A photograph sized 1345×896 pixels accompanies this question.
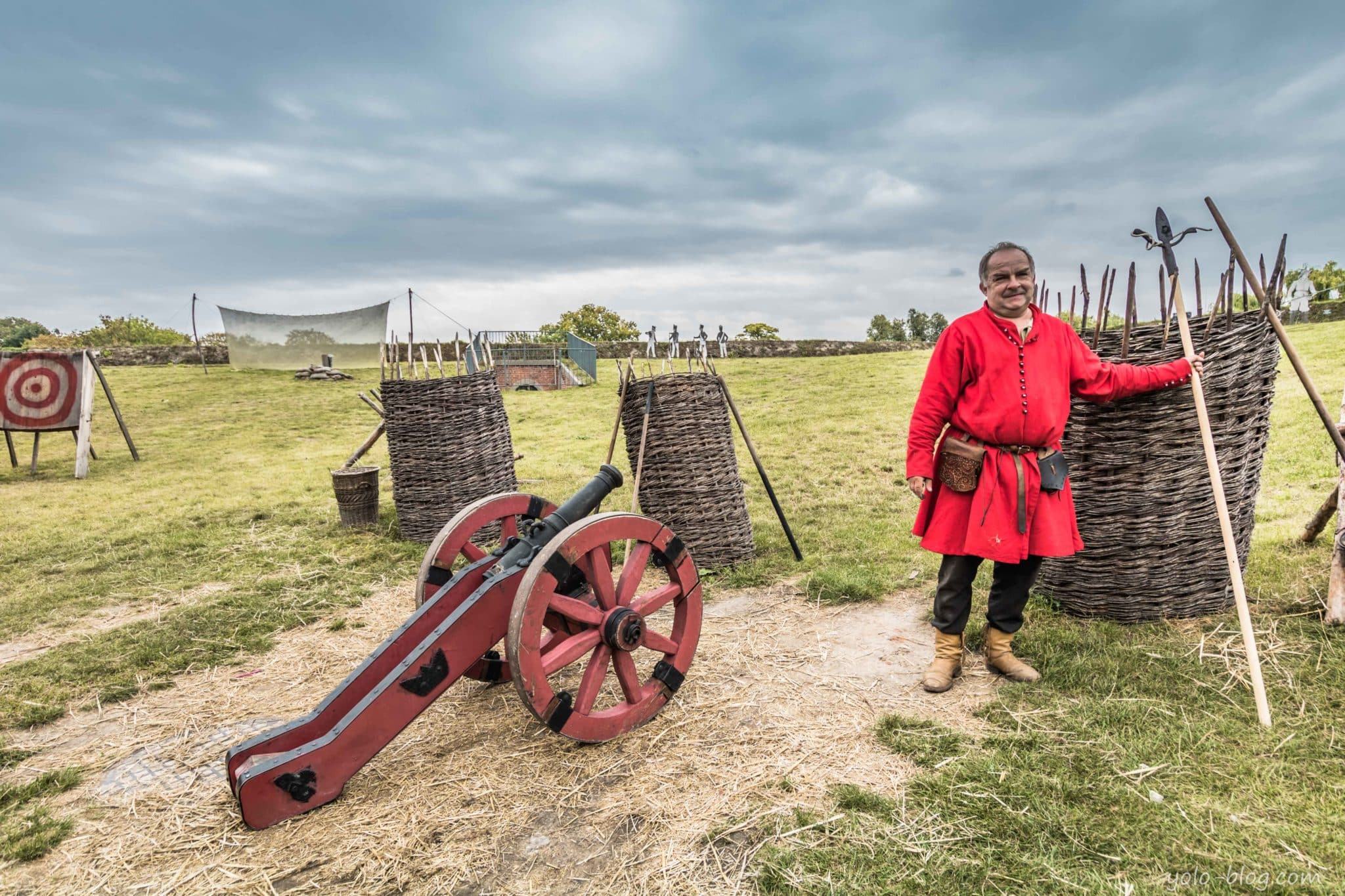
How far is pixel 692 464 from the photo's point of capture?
17.1 ft

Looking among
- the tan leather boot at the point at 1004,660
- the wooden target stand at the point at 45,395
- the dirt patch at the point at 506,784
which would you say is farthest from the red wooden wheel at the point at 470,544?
the wooden target stand at the point at 45,395

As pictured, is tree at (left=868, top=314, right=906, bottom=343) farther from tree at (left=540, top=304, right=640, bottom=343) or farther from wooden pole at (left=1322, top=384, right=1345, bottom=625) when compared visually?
wooden pole at (left=1322, top=384, right=1345, bottom=625)

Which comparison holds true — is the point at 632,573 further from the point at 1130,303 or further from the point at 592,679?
the point at 1130,303

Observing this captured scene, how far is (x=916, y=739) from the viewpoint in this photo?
2949 mm

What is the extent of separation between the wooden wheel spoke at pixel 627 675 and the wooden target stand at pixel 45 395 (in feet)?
35.1

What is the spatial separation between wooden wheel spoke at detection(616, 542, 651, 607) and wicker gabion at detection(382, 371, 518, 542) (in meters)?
3.54

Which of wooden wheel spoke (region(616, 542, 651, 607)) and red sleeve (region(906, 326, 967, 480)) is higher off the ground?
red sleeve (region(906, 326, 967, 480))

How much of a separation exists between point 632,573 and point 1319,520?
4258mm

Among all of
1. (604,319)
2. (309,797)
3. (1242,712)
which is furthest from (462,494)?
(604,319)

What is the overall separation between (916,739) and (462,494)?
4.55 m

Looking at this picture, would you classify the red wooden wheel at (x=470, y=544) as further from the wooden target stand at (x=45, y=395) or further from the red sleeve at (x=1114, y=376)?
the wooden target stand at (x=45, y=395)

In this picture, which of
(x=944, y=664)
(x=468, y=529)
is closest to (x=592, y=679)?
(x=468, y=529)

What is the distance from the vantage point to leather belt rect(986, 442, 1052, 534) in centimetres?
317

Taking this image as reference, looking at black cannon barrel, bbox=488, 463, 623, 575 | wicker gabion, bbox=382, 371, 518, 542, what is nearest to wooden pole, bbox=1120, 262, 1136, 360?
black cannon barrel, bbox=488, 463, 623, 575
